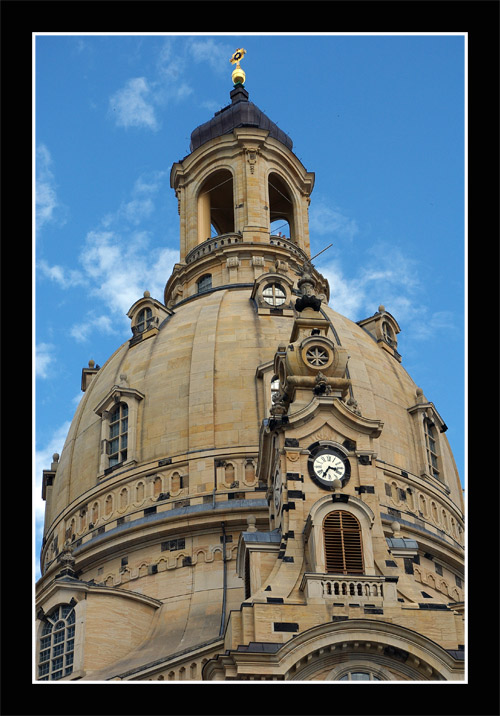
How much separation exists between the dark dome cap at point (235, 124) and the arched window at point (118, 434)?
910 inches

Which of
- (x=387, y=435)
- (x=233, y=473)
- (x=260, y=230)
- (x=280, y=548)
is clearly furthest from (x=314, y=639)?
(x=260, y=230)

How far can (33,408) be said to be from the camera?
810 inches

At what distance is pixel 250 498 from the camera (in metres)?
47.8

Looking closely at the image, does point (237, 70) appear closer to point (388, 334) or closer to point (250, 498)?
point (388, 334)

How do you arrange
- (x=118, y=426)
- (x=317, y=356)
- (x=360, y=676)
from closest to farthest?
(x=360, y=676), (x=317, y=356), (x=118, y=426)

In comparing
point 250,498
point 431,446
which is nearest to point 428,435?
point 431,446

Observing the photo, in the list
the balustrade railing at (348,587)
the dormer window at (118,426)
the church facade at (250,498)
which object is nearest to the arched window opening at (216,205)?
the church facade at (250,498)

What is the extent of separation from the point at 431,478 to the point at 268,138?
82.9 ft

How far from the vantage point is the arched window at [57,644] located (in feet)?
141

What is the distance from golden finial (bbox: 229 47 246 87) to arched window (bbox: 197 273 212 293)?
19.2 meters

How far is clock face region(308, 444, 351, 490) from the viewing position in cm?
3962

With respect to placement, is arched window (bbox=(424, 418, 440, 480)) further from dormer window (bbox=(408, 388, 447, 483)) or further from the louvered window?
the louvered window

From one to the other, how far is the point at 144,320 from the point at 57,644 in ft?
64.0

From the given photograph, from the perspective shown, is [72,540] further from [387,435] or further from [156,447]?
[387,435]
